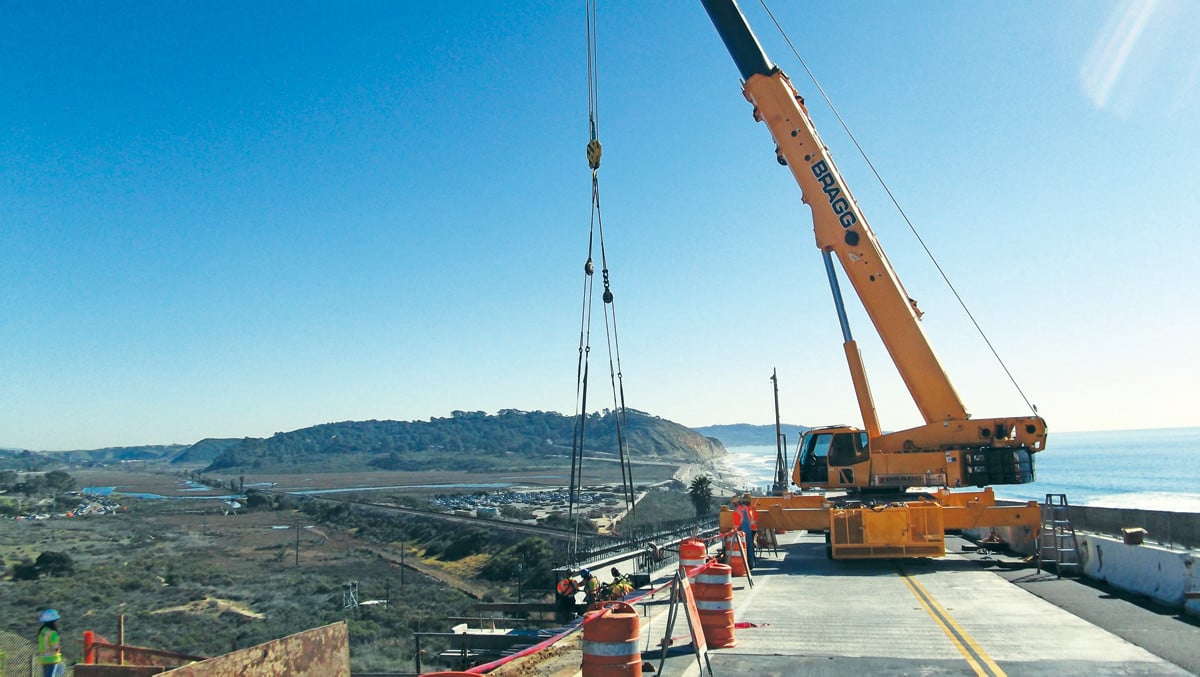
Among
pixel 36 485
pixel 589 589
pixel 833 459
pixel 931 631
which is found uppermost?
pixel 833 459

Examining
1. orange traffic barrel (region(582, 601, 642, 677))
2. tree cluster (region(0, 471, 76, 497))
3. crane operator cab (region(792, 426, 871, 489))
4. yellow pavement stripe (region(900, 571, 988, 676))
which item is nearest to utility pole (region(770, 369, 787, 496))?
crane operator cab (region(792, 426, 871, 489))

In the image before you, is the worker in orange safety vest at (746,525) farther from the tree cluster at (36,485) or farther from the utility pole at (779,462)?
the tree cluster at (36,485)

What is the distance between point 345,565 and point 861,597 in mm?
49305

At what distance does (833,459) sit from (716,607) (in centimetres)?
1093

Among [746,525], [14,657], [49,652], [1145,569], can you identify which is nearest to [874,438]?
[746,525]

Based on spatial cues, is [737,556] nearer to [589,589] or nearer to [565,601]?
[589,589]

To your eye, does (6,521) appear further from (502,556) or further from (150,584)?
(502,556)

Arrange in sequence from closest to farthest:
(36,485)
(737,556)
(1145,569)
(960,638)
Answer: (960,638) < (1145,569) < (737,556) < (36,485)

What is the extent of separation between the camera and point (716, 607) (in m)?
9.96

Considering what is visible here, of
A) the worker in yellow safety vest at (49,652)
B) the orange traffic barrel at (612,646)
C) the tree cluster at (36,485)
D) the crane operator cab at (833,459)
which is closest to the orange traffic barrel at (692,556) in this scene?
the orange traffic barrel at (612,646)

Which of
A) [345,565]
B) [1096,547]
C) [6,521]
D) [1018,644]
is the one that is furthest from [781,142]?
[6,521]

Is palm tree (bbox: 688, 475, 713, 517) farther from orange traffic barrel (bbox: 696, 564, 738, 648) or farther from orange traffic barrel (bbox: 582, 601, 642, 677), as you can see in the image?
orange traffic barrel (bbox: 582, 601, 642, 677)

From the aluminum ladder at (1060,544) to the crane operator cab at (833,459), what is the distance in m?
4.05

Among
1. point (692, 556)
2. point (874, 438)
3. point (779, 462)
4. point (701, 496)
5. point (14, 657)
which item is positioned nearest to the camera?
point (692, 556)
